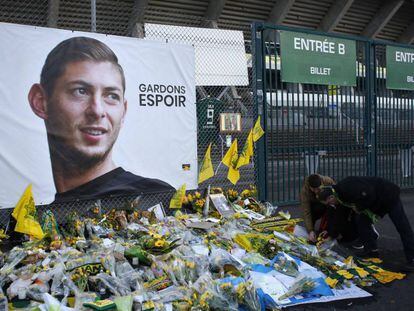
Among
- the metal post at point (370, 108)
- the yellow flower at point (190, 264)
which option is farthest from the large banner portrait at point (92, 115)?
the metal post at point (370, 108)

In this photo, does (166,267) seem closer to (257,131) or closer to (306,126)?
(257,131)

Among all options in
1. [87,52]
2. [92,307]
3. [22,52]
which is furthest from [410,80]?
[92,307]

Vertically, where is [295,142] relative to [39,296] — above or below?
above

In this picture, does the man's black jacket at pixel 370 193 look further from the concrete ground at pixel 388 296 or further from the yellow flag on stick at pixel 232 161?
the yellow flag on stick at pixel 232 161

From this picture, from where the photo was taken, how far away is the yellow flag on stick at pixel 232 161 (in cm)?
678

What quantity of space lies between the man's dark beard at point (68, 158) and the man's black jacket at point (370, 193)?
300cm

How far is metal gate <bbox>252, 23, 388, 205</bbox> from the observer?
23.6 feet

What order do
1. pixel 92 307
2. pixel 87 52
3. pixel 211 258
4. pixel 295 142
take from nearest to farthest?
pixel 92 307
pixel 211 258
pixel 87 52
pixel 295 142

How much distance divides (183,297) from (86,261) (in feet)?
3.31

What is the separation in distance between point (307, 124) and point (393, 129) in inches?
94.6

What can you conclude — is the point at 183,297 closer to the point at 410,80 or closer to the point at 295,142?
the point at 295,142

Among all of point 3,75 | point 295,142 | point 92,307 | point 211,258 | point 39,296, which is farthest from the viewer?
point 295,142

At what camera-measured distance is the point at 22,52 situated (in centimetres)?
526

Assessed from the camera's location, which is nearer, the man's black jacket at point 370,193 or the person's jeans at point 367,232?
the man's black jacket at point 370,193
